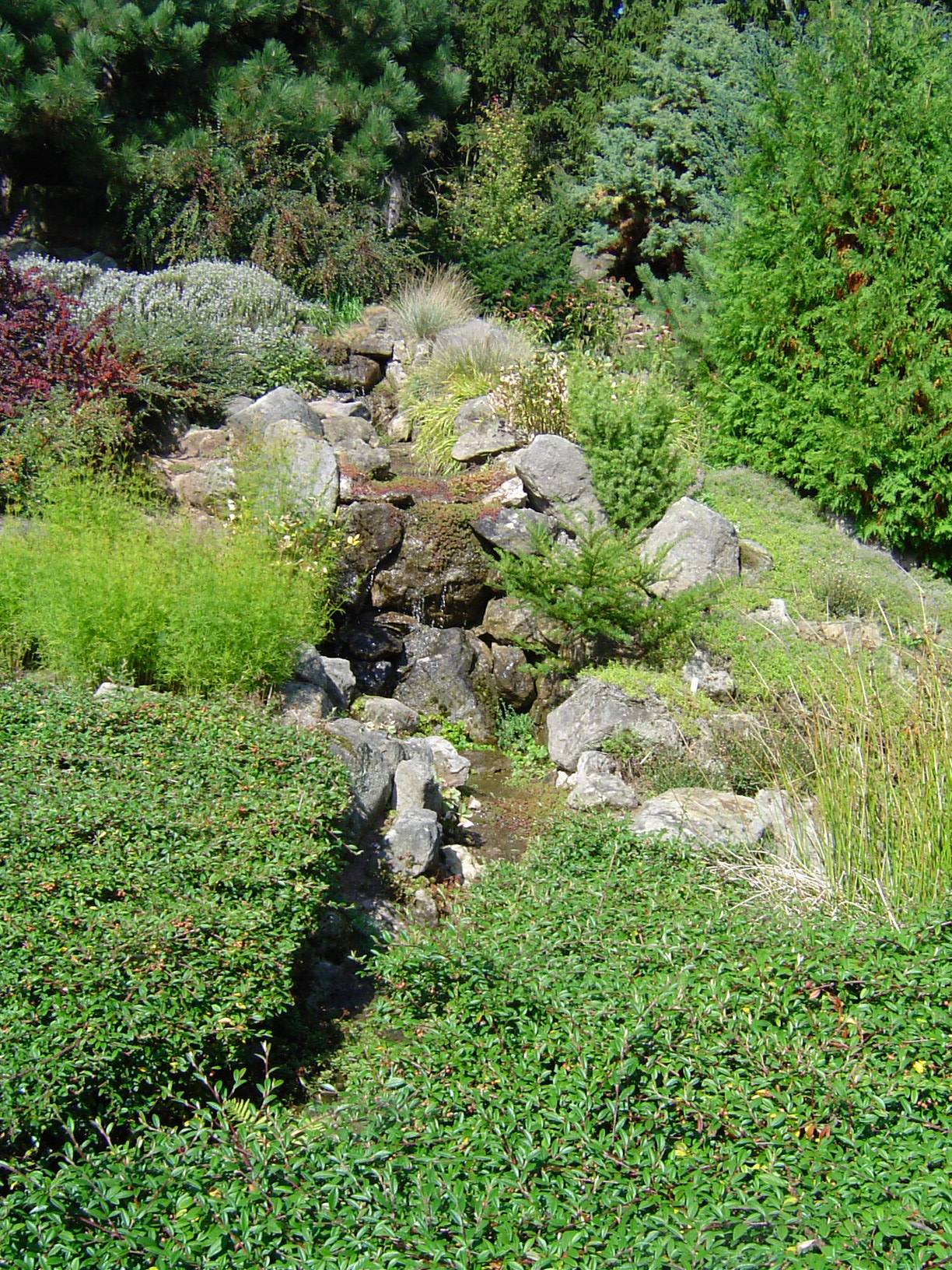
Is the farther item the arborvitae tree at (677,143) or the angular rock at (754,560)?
the arborvitae tree at (677,143)

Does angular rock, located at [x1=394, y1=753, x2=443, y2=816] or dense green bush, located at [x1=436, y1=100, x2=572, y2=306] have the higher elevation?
dense green bush, located at [x1=436, y1=100, x2=572, y2=306]

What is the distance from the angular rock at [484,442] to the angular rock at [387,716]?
3090mm

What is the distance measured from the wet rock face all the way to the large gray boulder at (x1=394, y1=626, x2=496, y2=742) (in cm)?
27

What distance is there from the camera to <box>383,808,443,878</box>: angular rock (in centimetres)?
560

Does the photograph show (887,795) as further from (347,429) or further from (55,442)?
(347,429)

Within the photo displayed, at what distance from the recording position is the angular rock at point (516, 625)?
794 cm

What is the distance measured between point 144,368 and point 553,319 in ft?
16.7

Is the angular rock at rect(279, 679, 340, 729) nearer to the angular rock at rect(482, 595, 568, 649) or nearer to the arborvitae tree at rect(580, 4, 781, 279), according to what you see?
the angular rock at rect(482, 595, 568, 649)

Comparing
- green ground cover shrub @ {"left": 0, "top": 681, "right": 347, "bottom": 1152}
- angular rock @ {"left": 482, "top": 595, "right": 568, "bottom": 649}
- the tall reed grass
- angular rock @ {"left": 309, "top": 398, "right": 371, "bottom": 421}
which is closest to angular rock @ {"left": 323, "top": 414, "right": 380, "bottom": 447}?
angular rock @ {"left": 309, "top": 398, "right": 371, "bottom": 421}

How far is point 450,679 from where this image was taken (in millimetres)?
8328

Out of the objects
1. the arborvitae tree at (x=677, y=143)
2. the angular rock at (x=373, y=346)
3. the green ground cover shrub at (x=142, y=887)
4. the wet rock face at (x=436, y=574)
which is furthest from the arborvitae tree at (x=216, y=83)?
the green ground cover shrub at (x=142, y=887)

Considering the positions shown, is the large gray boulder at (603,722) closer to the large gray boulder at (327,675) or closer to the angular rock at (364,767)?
the large gray boulder at (327,675)

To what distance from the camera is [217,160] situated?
43.7ft

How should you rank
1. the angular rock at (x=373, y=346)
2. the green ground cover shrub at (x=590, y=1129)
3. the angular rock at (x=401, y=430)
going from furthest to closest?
the angular rock at (x=373, y=346), the angular rock at (x=401, y=430), the green ground cover shrub at (x=590, y=1129)
